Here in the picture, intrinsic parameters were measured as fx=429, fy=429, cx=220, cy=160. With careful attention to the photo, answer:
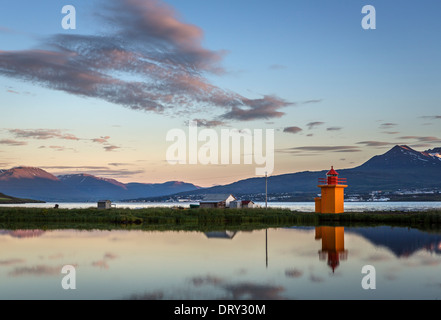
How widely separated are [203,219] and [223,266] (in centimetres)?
2846

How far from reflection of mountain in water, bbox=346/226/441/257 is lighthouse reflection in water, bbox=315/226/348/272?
2181mm

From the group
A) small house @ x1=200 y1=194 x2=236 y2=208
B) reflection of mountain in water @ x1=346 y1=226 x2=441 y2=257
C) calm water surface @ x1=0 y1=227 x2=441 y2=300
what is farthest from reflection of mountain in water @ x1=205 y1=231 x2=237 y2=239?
small house @ x1=200 y1=194 x2=236 y2=208

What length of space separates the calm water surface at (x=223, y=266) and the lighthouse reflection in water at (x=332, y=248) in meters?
0.05

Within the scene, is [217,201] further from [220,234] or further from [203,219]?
[220,234]

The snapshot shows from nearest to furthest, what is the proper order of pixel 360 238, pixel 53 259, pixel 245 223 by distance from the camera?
1. pixel 53 259
2. pixel 360 238
3. pixel 245 223

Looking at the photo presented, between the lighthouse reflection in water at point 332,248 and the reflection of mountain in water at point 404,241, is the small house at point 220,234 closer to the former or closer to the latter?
the lighthouse reflection in water at point 332,248

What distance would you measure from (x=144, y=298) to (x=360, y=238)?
2150 cm

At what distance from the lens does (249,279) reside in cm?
1691

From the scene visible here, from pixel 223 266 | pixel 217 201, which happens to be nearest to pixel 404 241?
pixel 223 266

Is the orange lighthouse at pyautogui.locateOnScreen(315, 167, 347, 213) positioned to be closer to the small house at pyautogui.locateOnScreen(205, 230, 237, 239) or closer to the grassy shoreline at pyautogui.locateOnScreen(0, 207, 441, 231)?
the grassy shoreline at pyautogui.locateOnScreen(0, 207, 441, 231)

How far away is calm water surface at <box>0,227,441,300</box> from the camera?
15.0 metres

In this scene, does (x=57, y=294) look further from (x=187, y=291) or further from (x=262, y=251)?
(x=262, y=251)
